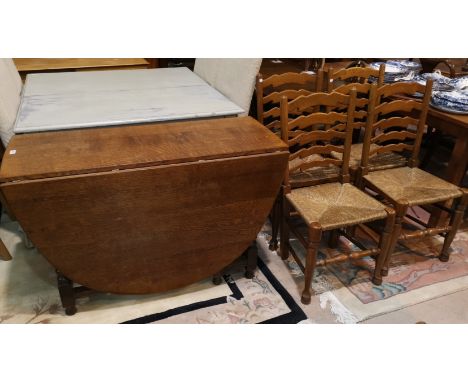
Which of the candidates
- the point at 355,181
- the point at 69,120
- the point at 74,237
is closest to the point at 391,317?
the point at 355,181

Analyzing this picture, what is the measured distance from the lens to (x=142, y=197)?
1.37 meters

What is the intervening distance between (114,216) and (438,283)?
5.12 ft

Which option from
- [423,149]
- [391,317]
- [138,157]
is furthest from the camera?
[423,149]

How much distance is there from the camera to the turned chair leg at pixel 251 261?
178cm

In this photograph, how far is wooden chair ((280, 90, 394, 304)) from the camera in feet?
5.23

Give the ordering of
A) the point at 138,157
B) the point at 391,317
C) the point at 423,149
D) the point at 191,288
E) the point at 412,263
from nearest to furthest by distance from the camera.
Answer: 1. the point at 138,157
2. the point at 391,317
3. the point at 191,288
4. the point at 412,263
5. the point at 423,149

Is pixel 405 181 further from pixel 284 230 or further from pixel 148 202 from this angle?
pixel 148 202

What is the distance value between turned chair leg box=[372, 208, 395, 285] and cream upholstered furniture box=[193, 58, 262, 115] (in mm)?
840

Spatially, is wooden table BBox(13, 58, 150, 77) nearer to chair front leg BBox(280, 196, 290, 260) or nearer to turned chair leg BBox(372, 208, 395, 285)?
chair front leg BBox(280, 196, 290, 260)

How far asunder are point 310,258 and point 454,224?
0.82 metres

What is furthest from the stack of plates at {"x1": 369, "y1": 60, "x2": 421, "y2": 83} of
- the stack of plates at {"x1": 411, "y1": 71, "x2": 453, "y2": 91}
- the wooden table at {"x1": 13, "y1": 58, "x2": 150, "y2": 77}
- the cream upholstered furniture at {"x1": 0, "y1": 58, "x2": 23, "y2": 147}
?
the cream upholstered furniture at {"x1": 0, "y1": 58, "x2": 23, "y2": 147}

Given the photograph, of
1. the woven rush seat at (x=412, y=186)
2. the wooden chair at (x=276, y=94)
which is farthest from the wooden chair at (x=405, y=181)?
the wooden chair at (x=276, y=94)

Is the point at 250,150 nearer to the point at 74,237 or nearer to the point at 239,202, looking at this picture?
the point at 239,202

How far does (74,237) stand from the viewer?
4.50 ft
